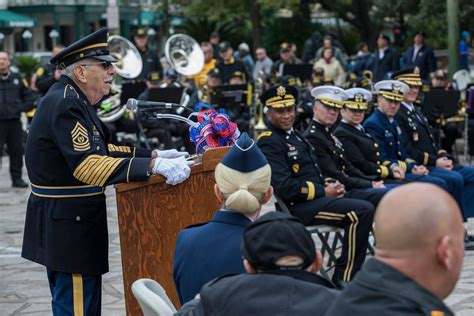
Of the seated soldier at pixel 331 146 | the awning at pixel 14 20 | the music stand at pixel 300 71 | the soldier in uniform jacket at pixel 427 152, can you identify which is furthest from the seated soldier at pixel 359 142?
the awning at pixel 14 20

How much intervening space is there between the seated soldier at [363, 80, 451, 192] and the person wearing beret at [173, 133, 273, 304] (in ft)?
16.9

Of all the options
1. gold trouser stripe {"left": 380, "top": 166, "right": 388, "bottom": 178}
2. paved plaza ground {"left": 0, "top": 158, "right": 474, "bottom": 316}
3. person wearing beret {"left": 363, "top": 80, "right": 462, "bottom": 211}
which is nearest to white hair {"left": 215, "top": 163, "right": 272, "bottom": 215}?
paved plaza ground {"left": 0, "top": 158, "right": 474, "bottom": 316}

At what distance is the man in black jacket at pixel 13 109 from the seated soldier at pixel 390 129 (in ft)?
21.7

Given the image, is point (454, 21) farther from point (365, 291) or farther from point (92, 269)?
point (365, 291)

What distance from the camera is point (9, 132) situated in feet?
49.7

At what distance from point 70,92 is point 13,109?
10.0 meters

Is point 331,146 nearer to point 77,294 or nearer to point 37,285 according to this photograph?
point 37,285

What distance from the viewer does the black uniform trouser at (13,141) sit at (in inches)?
592

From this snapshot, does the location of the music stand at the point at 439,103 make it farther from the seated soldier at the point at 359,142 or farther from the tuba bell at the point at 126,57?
the seated soldier at the point at 359,142

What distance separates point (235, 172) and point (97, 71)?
46.8 inches

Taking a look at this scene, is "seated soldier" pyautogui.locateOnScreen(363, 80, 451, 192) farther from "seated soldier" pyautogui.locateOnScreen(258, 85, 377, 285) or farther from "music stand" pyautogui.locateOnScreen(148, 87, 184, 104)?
"music stand" pyautogui.locateOnScreen(148, 87, 184, 104)

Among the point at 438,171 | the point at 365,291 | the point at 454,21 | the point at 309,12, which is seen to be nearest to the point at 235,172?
the point at 365,291

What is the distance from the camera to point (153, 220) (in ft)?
17.0

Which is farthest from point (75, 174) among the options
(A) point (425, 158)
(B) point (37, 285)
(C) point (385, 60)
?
(C) point (385, 60)
